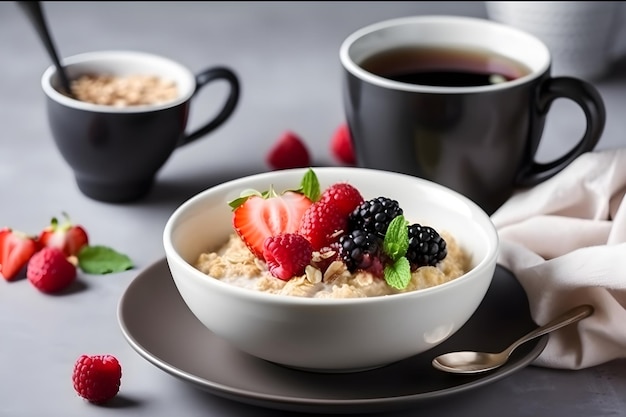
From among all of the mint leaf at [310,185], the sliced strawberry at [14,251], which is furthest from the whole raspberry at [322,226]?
the sliced strawberry at [14,251]

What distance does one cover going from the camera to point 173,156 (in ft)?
7.68

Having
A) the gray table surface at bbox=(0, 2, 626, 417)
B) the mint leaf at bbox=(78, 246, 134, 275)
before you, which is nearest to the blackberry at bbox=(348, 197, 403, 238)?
the gray table surface at bbox=(0, 2, 626, 417)

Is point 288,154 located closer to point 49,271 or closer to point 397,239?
point 49,271

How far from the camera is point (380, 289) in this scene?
4.83 feet

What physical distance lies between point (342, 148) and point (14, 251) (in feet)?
2.36

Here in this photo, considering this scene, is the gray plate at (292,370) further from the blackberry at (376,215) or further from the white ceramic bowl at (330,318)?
the blackberry at (376,215)

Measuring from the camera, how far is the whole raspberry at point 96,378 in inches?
59.1

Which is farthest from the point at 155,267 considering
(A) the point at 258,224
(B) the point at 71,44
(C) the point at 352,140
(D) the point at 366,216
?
(B) the point at 71,44

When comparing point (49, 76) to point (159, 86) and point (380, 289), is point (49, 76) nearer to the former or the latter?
point (159, 86)

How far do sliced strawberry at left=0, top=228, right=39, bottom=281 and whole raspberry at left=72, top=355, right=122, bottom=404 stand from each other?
392mm

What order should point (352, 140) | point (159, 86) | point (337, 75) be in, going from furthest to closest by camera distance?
point (337, 75)
point (159, 86)
point (352, 140)

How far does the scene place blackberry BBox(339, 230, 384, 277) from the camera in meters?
1.48

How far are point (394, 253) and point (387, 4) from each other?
1.79 metres

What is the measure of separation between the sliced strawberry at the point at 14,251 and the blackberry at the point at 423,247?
684 mm
